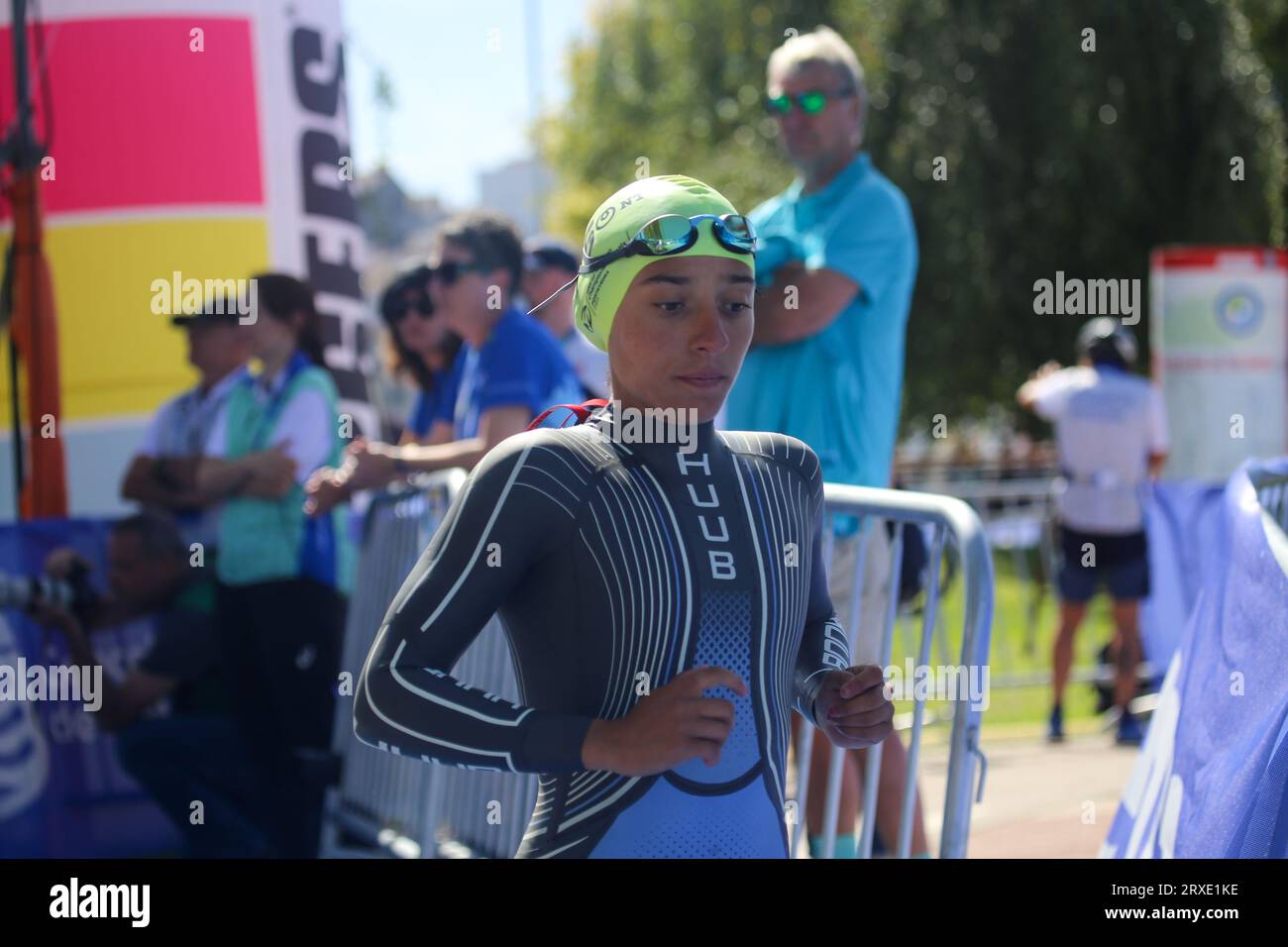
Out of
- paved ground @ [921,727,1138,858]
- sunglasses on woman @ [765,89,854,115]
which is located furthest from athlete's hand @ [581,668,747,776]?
paved ground @ [921,727,1138,858]

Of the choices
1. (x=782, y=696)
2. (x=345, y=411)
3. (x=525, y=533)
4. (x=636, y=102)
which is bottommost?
(x=782, y=696)

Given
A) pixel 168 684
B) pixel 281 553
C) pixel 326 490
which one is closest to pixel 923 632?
pixel 326 490

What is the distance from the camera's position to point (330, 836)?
19.2 ft

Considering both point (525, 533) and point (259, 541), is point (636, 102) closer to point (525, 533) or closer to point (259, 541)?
point (259, 541)

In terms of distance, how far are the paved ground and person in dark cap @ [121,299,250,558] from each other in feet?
10.2

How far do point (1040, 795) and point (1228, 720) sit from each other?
3.49 m

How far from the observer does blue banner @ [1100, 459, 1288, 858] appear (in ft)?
9.14

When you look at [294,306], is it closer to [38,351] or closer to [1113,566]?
[38,351]

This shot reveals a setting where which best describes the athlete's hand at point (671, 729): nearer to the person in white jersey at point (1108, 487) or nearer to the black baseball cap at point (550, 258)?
the black baseball cap at point (550, 258)

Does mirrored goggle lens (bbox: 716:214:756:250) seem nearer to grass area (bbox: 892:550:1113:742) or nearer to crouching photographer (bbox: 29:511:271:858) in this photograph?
crouching photographer (bbox: 29:511:271:858)

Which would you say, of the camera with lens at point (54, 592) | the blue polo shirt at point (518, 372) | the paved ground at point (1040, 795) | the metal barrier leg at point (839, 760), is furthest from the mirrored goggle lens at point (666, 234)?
the camera with lens at point (54, 592)
